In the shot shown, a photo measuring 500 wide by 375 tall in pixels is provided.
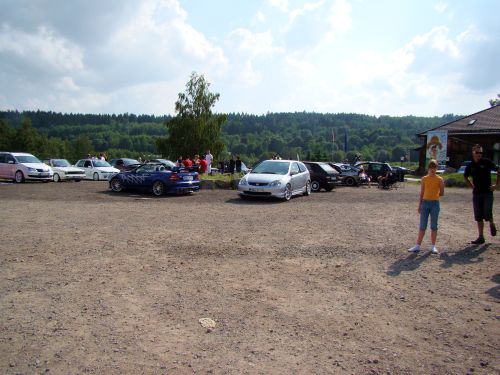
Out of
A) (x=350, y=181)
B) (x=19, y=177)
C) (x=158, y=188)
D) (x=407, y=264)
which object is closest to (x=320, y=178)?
(x=350, y=181)

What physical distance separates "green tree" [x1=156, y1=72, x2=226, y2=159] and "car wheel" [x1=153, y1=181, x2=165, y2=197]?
1449 inches

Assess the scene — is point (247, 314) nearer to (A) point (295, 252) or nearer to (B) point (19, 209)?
(A) point (295, 252)

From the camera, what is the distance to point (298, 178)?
1734 cm

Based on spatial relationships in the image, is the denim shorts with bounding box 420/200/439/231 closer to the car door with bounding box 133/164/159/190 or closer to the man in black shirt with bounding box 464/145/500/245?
the man in black shirt with bounding box 464/145/500/245

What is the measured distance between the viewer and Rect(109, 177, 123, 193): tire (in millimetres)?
18805

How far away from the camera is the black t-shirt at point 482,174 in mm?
8539

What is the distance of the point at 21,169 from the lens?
23703 mm

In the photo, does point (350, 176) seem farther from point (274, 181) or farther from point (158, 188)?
point (158, 188)

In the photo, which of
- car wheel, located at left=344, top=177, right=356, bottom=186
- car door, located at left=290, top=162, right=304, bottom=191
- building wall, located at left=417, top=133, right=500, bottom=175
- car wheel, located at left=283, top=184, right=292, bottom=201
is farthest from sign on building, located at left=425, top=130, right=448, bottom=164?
car wheel, located at left=283, top=184, right=292, bottom=201

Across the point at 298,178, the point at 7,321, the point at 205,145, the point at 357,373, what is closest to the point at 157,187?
the point at 298,178

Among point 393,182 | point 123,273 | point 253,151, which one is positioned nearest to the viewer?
point 123,273

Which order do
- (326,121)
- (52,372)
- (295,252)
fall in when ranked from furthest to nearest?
(326,121), (295,252), (52,372)

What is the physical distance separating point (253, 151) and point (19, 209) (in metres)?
125

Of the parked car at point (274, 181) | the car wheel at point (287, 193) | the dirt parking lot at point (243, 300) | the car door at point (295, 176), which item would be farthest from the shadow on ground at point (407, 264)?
the car door at point (295, 176)
